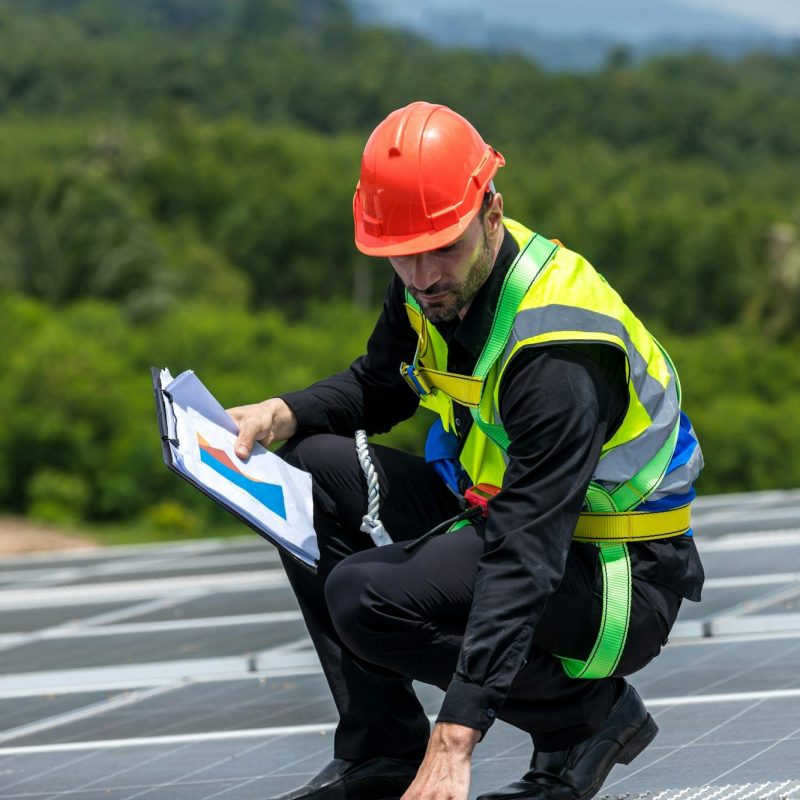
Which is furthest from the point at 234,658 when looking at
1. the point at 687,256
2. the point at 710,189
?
the point at 710,189

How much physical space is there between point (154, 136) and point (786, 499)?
83.8m

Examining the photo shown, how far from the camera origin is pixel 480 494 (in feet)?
10.4

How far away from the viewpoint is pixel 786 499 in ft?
38.8

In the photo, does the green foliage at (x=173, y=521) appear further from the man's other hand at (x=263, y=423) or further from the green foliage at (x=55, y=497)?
the man's other hand at (x=263, y=423)

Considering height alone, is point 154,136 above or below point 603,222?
above

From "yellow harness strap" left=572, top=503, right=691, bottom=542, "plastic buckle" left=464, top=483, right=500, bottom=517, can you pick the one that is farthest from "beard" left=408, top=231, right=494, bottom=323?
"yellow harness strap" left=572, top=503, right=691, bottom=542

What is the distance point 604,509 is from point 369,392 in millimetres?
818

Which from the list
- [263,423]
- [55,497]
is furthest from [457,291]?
[55,497]

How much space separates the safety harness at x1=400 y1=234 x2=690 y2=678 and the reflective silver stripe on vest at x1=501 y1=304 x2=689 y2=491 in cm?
3

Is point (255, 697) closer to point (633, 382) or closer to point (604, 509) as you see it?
point (604, 509)

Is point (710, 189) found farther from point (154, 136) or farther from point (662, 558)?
point (662, 558)

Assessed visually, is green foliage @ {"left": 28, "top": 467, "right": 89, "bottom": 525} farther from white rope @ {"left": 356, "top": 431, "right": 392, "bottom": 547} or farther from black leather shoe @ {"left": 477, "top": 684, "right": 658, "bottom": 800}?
black leather shoe @ {"left": 477, "top": 684, "right": 658, "bottom": 800}

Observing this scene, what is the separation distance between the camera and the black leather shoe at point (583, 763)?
3031 mm

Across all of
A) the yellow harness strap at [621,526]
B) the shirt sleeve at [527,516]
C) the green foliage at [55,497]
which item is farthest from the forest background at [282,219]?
the shirt sleeve at [527,516]
